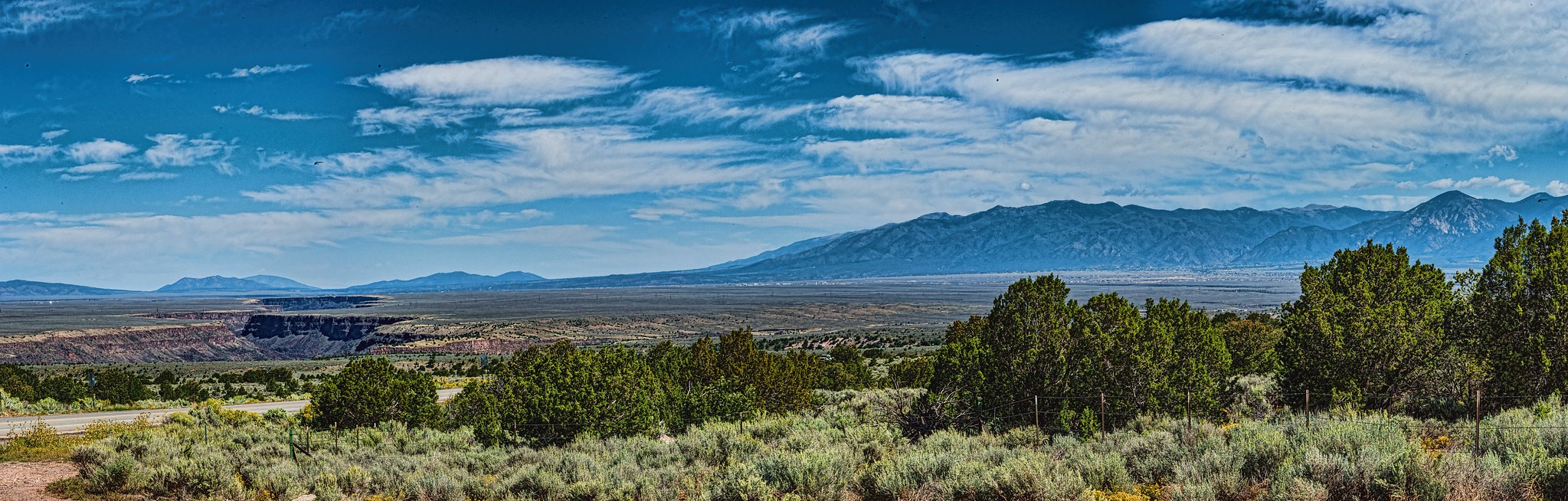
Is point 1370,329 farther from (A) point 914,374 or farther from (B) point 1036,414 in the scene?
(A) point 914,374

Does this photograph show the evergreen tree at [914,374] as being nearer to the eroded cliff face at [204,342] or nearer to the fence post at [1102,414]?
the fence post at [1102,414]

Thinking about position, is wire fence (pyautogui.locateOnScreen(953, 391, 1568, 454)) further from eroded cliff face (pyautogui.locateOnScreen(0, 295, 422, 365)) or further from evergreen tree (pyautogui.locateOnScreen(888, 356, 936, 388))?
eroded cliff face (pyautogui.locateOnScreen(0, 295, 422, 365))

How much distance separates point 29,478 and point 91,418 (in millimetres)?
14114

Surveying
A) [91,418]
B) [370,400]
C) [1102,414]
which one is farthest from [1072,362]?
[91,418]

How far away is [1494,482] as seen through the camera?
28.9 ft

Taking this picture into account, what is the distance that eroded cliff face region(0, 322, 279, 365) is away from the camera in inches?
3644

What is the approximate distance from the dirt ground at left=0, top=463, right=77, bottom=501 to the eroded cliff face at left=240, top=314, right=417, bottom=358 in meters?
93.4

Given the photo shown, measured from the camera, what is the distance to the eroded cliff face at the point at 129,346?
304 feet

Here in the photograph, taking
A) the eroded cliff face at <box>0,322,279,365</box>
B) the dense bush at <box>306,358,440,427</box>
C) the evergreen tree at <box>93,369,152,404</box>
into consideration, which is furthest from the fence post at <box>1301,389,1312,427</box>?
the eroded cliff face at <box>0,322,279,365</box>

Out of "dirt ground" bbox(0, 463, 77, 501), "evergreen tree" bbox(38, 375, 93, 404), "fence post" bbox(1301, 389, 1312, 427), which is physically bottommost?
"evergreen tree" bbox(38, 375, 93, 404)

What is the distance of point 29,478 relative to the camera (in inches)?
631

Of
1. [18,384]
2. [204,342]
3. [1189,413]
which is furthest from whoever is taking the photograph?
[204,342]

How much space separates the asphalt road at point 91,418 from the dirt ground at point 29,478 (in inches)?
231

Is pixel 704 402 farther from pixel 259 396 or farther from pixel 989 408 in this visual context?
pixel 259 396
